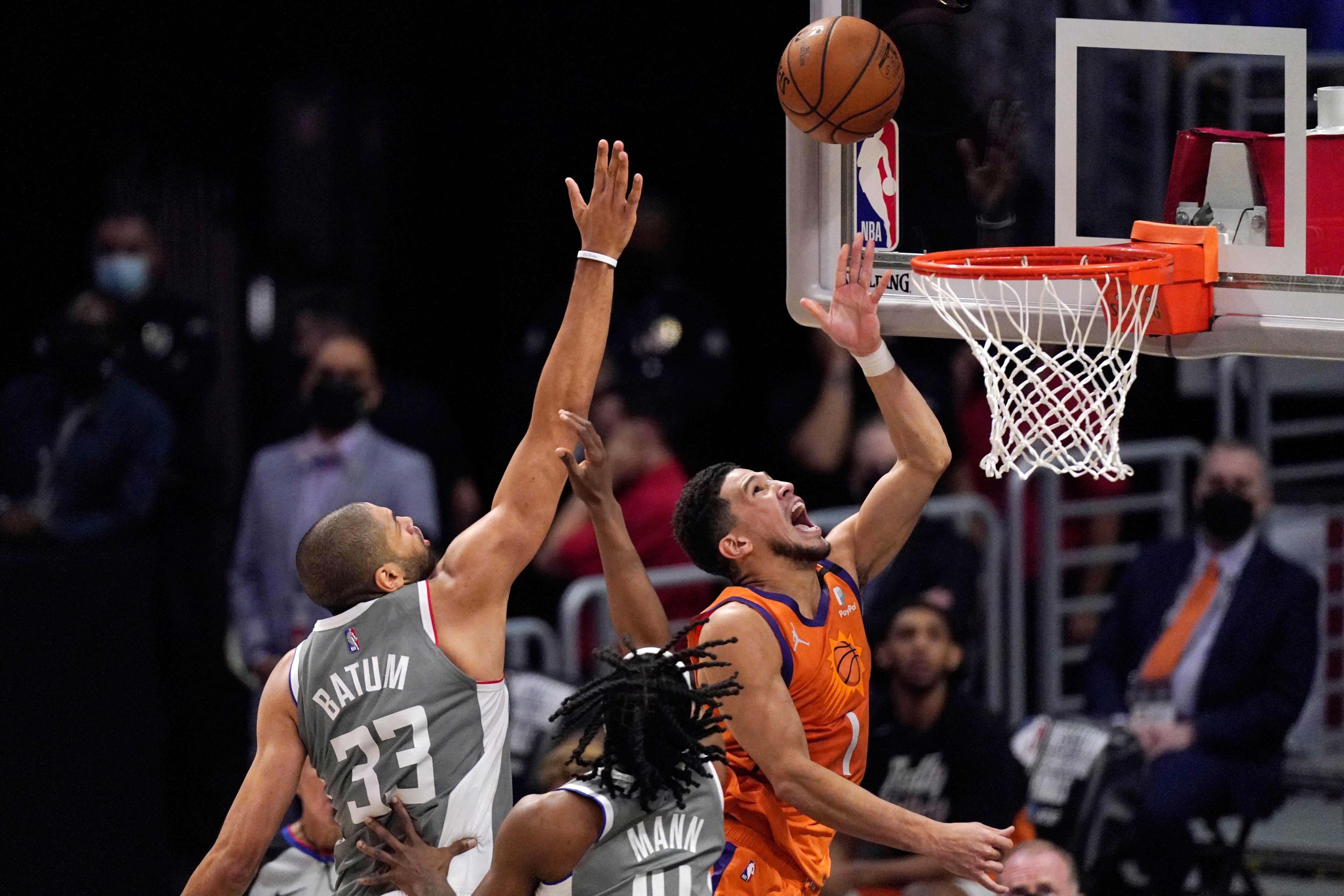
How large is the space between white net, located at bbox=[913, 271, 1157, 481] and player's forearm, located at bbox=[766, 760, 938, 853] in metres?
0.77

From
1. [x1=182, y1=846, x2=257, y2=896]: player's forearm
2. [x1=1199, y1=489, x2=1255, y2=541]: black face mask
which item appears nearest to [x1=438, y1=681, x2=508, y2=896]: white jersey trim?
[x1=182, y1=846, x2=257, y2=896]: player's forearm

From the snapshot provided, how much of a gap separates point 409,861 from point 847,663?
1.13m

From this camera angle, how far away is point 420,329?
8.89 meters

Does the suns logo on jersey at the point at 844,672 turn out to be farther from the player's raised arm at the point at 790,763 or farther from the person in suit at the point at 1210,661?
the person in suit at the point at 1210,661

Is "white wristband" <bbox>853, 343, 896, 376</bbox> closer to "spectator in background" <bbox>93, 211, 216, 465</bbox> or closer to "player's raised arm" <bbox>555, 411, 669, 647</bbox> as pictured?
"player's raised arm" <bbox>555, 411, 669, 647</bbox>

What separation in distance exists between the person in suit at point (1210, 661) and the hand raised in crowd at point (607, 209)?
3221 mm

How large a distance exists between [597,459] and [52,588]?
347 centimetres

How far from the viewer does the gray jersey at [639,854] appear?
11.2ft

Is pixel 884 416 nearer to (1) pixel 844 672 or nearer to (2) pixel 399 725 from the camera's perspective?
(1) pixel 844 672

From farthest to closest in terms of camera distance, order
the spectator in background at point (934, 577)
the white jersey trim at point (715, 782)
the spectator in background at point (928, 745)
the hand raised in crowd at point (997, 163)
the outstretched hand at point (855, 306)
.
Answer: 1. the spectator in background at point (934, 577)
2. the spectator in background at point (928, 745)
3. the hand raised in crowd at point (997, 163)
4. the outstretched hand at point (855, 306)
5. the white jersey trim at point (715, 782)

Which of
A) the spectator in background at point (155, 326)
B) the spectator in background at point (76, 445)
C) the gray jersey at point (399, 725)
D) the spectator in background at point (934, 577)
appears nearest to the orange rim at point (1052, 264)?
the gray jersey at point (399, 725)

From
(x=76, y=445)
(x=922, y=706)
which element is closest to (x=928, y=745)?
(x=922, y=706)

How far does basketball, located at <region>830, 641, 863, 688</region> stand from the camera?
4.24 m

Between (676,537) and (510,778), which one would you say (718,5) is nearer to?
(676,537)
